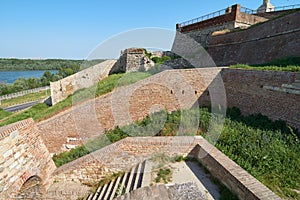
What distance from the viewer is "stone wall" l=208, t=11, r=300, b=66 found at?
9.32 m

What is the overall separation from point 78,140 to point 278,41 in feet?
37.8

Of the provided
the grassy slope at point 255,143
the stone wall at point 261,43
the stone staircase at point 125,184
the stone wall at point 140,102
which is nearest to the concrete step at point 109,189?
the stone staircase at point 125,184

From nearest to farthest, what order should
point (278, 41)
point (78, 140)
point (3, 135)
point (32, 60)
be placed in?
point (3, 135) → point (78, 140) → point (278, 41) → point (32, 60)

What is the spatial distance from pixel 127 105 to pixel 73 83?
9.68 m

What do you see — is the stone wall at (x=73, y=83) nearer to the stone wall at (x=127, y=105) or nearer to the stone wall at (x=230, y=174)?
the stone wall at (x=127, y=105)

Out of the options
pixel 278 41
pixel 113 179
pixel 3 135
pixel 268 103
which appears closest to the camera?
pixel 3 135

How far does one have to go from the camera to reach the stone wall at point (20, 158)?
3.62m

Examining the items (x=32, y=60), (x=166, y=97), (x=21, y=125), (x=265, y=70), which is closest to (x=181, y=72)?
(x=166, y=97)

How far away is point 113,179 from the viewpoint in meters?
5.36

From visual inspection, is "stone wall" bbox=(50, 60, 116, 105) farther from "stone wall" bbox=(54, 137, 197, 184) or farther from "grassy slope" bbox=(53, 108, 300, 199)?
"stone wall" bbox=(54, 137, 197, 184)

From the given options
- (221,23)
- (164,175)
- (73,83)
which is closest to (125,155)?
(164,175)

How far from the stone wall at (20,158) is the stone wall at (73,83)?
11995 mm

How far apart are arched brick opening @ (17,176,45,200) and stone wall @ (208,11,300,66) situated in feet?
37.9

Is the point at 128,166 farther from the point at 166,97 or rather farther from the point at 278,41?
the point at 278,41
